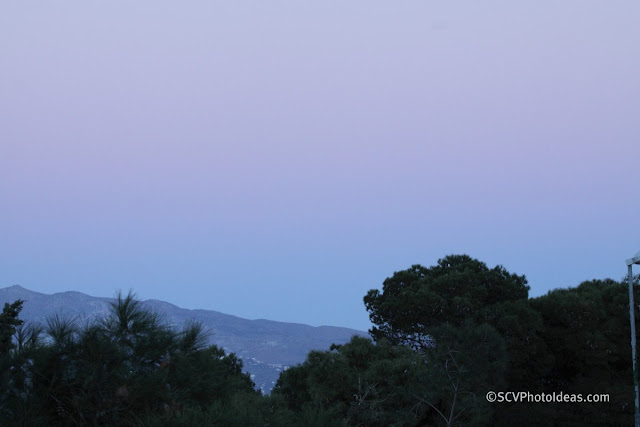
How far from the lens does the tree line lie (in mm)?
9250

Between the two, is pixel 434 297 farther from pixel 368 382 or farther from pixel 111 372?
pixel 111 372

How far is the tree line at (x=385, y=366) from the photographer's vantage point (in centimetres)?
925

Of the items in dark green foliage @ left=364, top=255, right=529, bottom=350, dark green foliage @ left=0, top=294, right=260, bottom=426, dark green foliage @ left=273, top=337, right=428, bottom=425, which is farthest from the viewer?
dark green foliage @ left=364, top=255, right=529, bottom=350

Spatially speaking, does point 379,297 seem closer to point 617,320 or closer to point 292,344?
point 617,320

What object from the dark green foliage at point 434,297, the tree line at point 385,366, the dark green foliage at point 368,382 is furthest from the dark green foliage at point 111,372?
the dark green foliage at point 434,297

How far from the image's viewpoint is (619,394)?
4266 centimetres

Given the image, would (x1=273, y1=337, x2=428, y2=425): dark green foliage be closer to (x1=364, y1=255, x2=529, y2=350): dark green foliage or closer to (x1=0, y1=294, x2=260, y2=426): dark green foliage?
(x1=364, y1=255, x2=529, y2=350): dark green foliage

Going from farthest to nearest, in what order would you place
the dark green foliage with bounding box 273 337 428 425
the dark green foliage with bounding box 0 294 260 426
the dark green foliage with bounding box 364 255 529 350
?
the dark green foliage with bounding box 364 255 529 350 → the dark green foliage with bounding box 273 337 428 425 → the dark green foliage with bounding box 0 294 260 426

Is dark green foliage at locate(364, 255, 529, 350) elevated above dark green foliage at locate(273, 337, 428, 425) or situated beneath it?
elevated above

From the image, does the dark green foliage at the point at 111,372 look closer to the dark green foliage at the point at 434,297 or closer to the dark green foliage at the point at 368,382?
the dark green foliage at the point at 368,382

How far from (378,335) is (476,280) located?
7.40 metres

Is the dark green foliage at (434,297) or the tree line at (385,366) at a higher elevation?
the dark green foliage at (434,297)

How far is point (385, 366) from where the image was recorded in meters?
34.4

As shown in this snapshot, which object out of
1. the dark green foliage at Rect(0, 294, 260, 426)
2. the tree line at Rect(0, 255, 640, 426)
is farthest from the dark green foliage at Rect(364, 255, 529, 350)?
the dark green foliage at Rect(0, 294, 260, 426)
